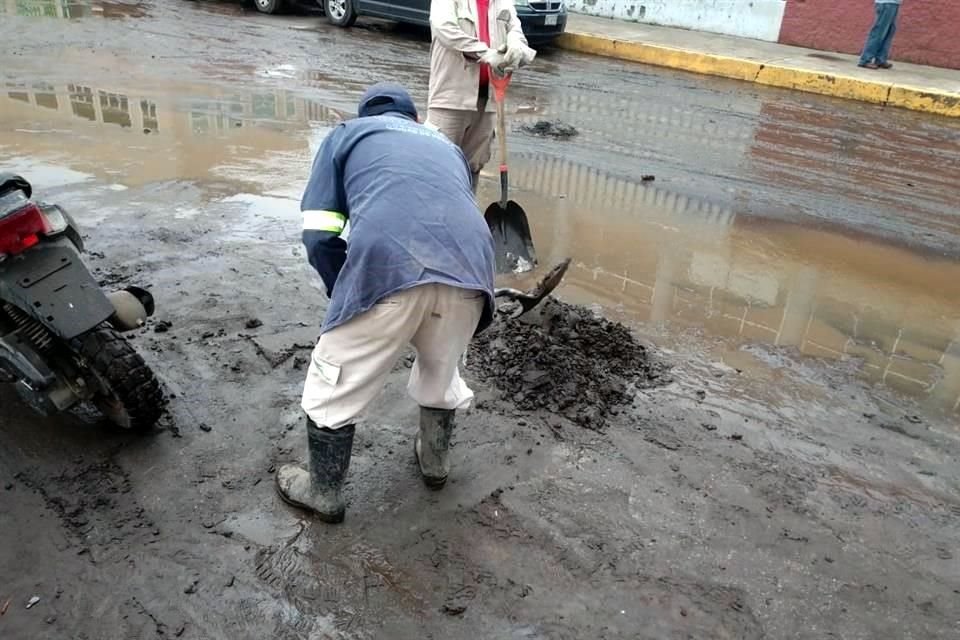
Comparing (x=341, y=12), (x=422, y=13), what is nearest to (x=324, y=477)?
(x=422, y=13)

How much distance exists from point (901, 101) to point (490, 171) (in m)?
7.88

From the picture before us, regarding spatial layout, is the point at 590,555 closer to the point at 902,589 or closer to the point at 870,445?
the point at 902,589

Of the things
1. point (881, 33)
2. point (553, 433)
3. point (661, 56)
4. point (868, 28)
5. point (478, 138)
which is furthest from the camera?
point (868, 28)

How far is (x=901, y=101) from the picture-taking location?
36.9ft

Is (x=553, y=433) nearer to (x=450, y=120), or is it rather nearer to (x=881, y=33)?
(x=450, y=120)

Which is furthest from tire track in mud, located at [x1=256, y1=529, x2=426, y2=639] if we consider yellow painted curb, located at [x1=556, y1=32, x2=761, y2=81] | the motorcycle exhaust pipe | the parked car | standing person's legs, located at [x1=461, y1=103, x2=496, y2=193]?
yellow painted curb, located at [x1=556, y1=32, x2=761, y2=81]

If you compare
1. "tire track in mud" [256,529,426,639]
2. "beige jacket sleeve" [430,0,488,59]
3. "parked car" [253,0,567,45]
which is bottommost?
"tire track in mud" [256,529,426,639]

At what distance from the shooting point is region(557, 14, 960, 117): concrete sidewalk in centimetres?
1127

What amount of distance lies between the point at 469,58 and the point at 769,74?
29.9 ft

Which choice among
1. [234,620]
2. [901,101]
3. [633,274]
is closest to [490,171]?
[633,274]

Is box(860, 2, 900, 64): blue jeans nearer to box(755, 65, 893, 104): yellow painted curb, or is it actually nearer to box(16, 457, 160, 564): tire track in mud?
box(755, 65, 893, 104): yellow painted curb

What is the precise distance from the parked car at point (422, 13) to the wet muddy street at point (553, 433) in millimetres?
6495

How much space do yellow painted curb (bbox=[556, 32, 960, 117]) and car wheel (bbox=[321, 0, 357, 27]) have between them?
400 centimetres

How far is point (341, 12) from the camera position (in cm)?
1406
